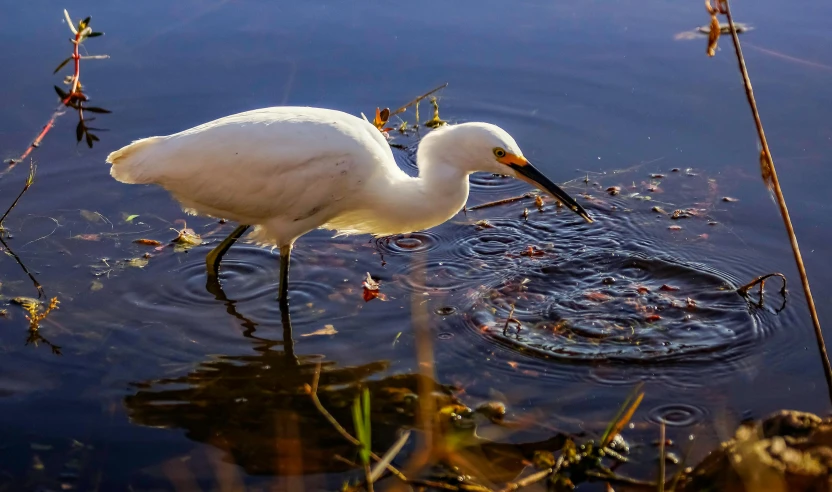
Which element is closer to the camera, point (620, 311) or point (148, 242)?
point (620, 311)

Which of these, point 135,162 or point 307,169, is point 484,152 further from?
point 135,162

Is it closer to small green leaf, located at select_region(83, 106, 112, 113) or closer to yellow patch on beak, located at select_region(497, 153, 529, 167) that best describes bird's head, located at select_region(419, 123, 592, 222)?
yellow patch on beak, located at select_region(497, 153, 529, 167)

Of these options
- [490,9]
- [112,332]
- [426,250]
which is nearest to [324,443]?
[112,332]

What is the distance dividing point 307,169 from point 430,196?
72 centimetres

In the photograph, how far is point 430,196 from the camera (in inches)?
209

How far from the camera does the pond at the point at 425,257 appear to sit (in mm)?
4348

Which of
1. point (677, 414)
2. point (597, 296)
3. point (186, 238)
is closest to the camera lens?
point (677, 414)

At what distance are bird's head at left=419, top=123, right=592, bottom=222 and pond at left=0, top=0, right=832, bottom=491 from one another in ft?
2.30

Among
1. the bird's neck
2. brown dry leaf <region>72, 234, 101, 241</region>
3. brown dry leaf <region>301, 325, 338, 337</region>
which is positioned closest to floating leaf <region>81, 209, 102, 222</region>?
brown dry leaf <region>72, 234, 101, 241</region>

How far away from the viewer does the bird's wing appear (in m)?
5.13

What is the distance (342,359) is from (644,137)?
11.4ft

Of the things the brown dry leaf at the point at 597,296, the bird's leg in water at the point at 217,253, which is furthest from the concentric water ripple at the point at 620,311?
the bird's leg in water at the point at 217,253

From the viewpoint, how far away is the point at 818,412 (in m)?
4.34

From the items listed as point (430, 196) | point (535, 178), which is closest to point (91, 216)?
point (430, 196)
